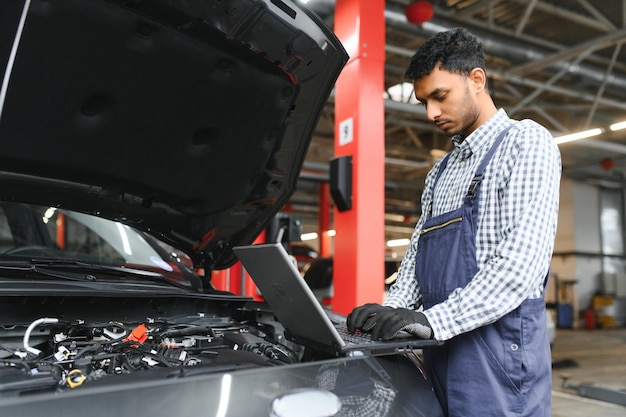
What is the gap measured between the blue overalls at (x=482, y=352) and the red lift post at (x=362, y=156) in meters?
1.67

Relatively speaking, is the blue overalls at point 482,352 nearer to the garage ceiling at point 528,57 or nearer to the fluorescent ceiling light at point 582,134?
the garage ceiling at point 528,57

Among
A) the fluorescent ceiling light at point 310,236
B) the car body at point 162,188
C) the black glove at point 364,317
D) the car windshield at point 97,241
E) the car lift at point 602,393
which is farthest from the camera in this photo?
the fluorescent ceiling light at point 310,236

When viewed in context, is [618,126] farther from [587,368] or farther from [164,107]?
[164,107]

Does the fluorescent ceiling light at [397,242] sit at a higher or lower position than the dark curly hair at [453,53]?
lower

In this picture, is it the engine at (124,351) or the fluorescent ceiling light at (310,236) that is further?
the fluorescent ceiling light at (310,236)

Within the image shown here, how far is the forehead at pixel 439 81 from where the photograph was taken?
1451 millimetres

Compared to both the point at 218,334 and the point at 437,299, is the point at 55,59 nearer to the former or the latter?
the point at 218,334

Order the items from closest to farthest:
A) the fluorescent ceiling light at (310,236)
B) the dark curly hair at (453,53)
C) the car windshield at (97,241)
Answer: the dark curly hair at (453,53) → the car windshield at (97,241) → the fluorescent ceiling light at (310,236)

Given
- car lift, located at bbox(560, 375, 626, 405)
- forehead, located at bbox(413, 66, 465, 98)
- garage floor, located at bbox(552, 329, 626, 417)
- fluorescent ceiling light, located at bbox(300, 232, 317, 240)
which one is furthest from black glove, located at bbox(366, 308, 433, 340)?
fluorescent ceiling light, located at bbox(300, 232, 317, 240)

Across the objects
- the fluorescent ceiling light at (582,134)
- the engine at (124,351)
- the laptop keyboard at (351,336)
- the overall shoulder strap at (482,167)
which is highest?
the fluorescent ceiling light at (582,134)

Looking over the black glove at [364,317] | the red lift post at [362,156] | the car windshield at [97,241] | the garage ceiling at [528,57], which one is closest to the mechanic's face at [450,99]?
the black glove at [364,317]

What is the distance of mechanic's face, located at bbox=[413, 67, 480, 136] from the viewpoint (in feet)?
4.77

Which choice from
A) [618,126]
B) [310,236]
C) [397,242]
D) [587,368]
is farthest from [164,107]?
[397,242]

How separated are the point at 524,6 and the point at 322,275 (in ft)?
13.1
